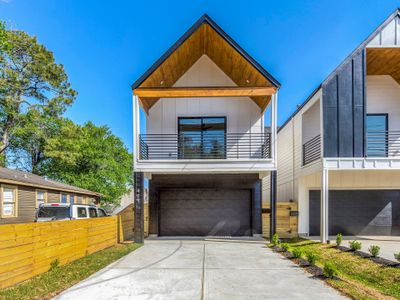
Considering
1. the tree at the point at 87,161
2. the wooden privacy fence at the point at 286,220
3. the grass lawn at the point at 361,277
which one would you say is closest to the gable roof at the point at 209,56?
the wooden privacy fence at the point at 286,220

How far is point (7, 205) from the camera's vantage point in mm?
13914

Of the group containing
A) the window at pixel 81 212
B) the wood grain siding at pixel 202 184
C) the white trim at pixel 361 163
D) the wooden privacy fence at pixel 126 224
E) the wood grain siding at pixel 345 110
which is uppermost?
the wood grain siding at pixel 345 110

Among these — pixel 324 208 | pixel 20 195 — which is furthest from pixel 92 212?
pixel 324 208

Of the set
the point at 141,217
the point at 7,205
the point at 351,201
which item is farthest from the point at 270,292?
the point at 7,205

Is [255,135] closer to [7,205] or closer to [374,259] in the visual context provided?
[374,259]

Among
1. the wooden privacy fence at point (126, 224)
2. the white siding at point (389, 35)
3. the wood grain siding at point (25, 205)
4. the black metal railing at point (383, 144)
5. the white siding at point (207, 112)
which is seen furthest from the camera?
the wood grain siding at point (25, 205)

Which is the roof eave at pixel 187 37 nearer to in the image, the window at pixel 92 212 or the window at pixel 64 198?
the window at pixel 92 212

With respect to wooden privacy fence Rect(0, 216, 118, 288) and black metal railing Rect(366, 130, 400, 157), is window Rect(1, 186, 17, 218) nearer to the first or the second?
wooden privacy fence Rect(0, 216, 118, 288)

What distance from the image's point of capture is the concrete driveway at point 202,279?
5082 millimetres

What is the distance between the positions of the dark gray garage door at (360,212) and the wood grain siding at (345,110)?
3.18 m

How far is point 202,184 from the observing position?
13.0 m

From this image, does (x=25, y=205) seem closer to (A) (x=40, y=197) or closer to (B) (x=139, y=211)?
(A) (x=40, y=197)

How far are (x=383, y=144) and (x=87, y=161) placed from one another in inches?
978

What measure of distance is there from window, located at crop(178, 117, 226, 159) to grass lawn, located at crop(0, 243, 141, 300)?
17.9 feet
